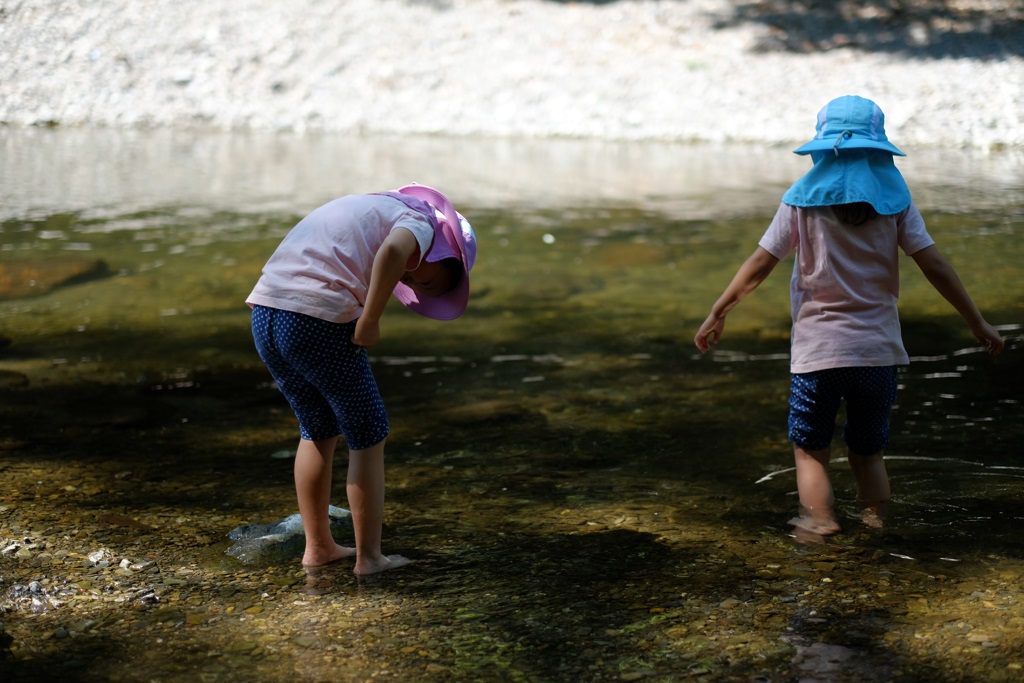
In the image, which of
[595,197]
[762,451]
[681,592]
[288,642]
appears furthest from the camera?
[595,197]

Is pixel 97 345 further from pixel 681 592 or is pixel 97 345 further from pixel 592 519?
pixel 681 592

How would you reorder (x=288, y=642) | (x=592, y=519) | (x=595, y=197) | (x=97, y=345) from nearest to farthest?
(x=288, y=642) < (x=592, y=519) < (x=97, y=345) < (x=595, y=197)

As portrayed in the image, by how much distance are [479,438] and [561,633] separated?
1.85m

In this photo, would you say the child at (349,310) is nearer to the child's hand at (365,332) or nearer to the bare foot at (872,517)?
Answer: the child's hand at (365,332)

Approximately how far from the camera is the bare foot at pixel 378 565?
3.47 m

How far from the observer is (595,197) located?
11.7 metres

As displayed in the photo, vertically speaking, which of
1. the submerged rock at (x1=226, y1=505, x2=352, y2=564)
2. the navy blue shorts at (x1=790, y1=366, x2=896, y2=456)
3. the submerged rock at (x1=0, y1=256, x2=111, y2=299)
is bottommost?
the submerged rock at (x1=0, y1=256, x2=111, y2=299)

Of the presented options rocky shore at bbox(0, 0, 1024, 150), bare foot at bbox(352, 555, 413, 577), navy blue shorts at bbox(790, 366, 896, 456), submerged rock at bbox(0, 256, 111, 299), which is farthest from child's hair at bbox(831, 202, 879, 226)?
rocky shore at bbox(0, 0, 1024, 150)

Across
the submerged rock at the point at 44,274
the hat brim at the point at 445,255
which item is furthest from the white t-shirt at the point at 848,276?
the submerged rock at the point at 44,274

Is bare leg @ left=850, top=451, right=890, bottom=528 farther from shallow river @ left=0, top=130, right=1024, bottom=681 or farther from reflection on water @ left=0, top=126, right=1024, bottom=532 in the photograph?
reflection on water @ left=0, top=126, right=1024, bottom=532

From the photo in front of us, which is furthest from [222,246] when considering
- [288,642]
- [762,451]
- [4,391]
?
[288,642]

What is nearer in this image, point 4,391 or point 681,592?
point 681,592

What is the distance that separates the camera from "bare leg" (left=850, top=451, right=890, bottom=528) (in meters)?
3.92

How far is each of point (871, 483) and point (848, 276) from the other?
78 cm
